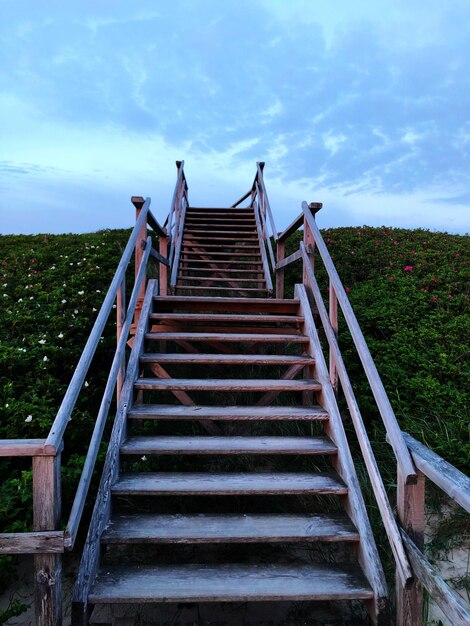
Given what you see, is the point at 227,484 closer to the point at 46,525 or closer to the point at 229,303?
the point at 46,525

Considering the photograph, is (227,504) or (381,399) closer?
(381,399)

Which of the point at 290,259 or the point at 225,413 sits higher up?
the point at 290,259

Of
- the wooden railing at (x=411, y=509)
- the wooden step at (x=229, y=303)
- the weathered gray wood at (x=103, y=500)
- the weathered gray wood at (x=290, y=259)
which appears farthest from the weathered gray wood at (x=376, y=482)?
the weathered gray wood at (x=103, y=500)

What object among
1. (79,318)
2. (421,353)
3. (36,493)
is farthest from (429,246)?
(36,493)

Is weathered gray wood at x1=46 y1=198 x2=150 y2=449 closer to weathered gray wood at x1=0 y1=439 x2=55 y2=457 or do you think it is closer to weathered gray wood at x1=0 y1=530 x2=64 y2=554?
weathered gray wood at x1=0 y1=439 x2=55 y2=457

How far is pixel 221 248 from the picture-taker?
28.0 feet

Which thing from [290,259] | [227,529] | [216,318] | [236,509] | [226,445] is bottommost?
[236,509]

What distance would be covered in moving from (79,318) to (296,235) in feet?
20.2

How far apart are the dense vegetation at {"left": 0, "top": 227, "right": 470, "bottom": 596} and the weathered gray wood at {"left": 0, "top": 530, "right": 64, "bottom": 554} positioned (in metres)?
0.69

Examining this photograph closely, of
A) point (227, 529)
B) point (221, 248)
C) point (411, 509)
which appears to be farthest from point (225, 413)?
point (221, 248)

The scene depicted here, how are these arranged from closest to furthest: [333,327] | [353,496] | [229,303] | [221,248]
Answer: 1. [353,496]
2. [333,327]
3. [229,303]
4. [221,248]

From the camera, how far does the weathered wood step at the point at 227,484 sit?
2506 mm

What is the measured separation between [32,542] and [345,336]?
4.11 metres

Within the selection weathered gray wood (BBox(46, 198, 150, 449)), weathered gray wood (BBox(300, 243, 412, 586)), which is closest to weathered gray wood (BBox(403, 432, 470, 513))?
weathered gray wood (BBox(300, 243, 412, 586))
